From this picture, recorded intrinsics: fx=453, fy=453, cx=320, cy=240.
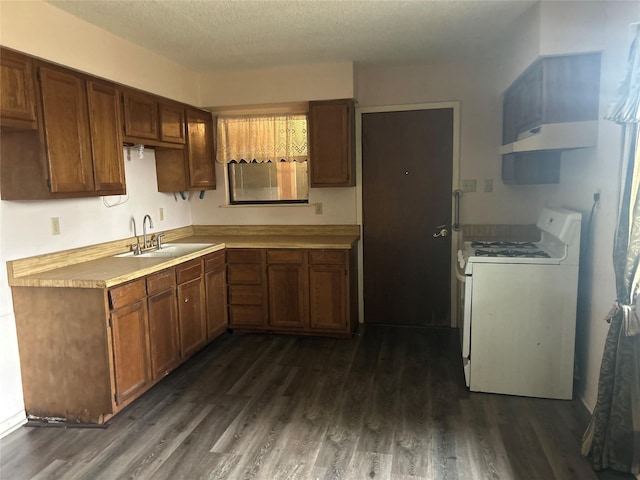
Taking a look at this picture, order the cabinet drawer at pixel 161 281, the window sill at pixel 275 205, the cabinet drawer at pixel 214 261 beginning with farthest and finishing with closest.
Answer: the window sill at pixel 275 205
the cabinet drawer at pixel 214 261
the cabinet drawer at pixel 161 281

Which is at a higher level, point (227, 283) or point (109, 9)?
point (109, 9)

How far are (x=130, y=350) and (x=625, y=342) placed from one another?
2.70m

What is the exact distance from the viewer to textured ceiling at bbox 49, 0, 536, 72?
105 inches

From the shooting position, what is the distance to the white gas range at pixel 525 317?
9.16ft

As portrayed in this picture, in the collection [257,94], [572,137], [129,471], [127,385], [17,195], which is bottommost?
[129,471]

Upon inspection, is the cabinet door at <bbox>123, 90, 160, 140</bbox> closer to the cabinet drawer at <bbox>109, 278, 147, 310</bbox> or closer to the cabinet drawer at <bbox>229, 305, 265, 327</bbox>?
the cabinet drawer at <bbox>109, 278, 147, 310</bbox>

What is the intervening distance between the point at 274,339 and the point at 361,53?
2.55m

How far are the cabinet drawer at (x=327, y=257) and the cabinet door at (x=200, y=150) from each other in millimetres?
1277

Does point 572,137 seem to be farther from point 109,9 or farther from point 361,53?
point 109,9

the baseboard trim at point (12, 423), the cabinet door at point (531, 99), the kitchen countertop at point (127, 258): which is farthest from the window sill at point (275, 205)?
the baseboard trim at point (12, 423)

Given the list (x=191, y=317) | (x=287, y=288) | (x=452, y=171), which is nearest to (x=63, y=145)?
(x=191, y=317)

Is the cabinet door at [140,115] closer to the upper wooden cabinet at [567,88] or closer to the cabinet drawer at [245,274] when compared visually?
the cabinet drawer at [245,274]

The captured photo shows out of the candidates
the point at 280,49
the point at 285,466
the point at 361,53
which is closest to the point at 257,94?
the point at 280,49

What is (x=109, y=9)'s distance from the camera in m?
2.65
